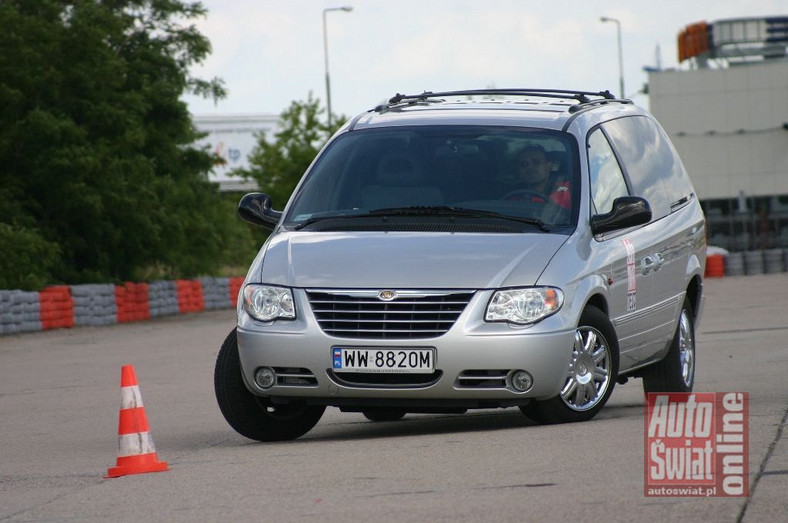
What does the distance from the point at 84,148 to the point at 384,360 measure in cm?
3048

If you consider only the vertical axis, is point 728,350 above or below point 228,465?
below

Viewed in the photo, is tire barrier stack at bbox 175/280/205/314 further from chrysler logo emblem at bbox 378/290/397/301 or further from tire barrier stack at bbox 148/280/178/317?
chrysler logo emblem at bbox 378/290/397/301

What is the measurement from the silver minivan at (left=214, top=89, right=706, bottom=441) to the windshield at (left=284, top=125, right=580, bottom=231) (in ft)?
0.04

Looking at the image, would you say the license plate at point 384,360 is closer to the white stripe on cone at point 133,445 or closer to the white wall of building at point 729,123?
the white stripe on cone at point 133,445

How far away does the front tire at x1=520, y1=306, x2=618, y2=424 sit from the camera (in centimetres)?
866

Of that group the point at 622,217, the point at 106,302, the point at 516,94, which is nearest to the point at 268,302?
the point at 622,217

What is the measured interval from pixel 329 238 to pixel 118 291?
89.9 ft

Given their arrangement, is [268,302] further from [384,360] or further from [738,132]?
[738,132]

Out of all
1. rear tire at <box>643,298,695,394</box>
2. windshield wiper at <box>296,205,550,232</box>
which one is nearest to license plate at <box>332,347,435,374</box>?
windshield wiper at <box>296,205,550,232</box>

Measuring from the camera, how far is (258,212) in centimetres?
966

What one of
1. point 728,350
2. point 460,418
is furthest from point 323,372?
point 728,350

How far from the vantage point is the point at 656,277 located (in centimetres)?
1003

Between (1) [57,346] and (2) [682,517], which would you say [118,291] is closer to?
(1) [57,346]

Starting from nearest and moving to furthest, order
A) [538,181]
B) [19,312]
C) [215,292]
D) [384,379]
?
[384,379]
[538,181]
[19,312]
[215,292]
